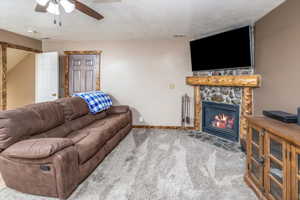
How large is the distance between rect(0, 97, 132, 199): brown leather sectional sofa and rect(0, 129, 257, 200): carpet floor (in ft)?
0.49

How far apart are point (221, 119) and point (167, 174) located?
86.6 inches

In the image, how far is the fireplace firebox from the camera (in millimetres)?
3705

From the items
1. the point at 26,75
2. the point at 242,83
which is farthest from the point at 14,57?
the point at 242,83

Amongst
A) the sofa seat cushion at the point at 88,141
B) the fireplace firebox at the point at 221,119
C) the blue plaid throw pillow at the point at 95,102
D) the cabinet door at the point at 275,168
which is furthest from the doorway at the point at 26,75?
the cabinet door at the point at 275,168

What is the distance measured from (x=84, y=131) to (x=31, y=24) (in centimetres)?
252

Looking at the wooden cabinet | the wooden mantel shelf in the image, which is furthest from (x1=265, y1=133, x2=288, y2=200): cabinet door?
the wooden mantel shelf

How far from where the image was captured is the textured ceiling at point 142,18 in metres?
2.54

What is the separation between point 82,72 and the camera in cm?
502

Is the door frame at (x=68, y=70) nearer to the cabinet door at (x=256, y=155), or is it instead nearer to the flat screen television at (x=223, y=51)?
the flat screen television at (x=223, y=51)

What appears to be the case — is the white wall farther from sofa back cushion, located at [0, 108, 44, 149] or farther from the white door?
sofa back cushion, located at [0, 108, 44, 149]

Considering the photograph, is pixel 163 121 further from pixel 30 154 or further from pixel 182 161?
pixel 30 154

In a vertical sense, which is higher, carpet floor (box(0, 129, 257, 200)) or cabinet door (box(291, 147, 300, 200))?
cabinet door (box(291, 147, 300, 200))

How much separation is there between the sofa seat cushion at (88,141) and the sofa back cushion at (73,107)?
1.34 ft

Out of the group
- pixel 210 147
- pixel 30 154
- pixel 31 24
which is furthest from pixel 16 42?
pixel 210 147
